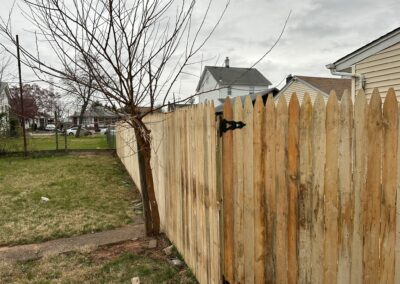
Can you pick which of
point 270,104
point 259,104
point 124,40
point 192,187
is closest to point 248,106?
point 259,104

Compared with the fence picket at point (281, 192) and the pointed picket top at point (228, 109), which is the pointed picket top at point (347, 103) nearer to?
the fence picket at point (281, 192)

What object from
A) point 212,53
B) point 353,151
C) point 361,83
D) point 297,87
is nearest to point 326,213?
point 353,151

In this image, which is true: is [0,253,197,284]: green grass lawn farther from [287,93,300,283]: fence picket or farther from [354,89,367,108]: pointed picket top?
[354,89,367,108]: pointed picket top

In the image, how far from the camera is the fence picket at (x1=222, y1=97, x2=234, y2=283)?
245cm

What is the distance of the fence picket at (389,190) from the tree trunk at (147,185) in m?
2.98

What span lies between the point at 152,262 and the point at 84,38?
9.02ft

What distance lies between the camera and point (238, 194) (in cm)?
237

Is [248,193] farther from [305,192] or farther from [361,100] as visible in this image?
[361,100]

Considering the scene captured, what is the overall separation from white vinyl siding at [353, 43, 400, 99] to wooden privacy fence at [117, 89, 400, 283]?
559cm

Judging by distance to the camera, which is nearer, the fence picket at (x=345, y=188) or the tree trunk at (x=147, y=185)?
the fence picket at (x=345, y=188)

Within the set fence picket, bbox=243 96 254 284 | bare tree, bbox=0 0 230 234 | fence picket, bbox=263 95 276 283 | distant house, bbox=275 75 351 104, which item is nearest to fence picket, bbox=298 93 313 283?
fence picket, bbox=263 95 276 283

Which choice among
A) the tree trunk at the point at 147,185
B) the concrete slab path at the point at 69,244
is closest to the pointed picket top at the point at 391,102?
the tree trunk at the point at 147,185

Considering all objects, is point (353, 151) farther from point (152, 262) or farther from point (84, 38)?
point (84, 38)

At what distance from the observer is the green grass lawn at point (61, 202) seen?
189 inches
